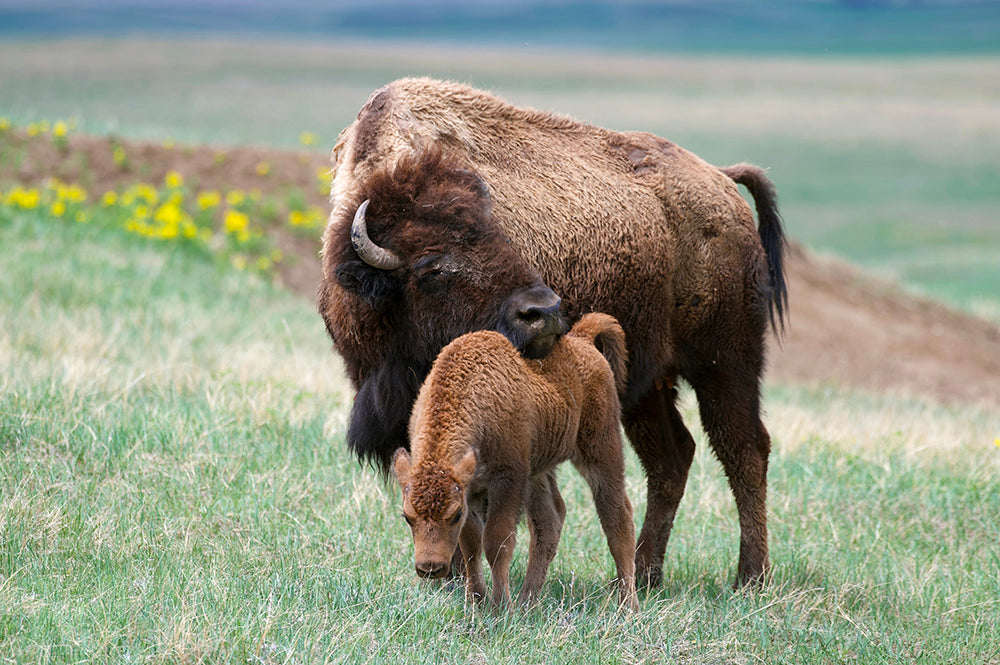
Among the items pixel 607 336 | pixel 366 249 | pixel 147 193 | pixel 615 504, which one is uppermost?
pixel 366 249

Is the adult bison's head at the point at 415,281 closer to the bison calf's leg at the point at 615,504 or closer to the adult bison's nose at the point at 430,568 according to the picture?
the bison calf's leg at the point at 615,504

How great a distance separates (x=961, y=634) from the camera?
4848 millimetres

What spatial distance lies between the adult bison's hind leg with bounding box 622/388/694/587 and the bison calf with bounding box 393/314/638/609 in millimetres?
1160

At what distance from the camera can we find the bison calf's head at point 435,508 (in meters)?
3.72

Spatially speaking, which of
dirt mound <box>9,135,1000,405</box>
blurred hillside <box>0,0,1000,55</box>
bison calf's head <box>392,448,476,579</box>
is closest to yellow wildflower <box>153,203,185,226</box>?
dirt mound <box>9,135,1000,405</box>

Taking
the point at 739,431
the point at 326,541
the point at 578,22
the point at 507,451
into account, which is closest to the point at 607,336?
the point at 507,451

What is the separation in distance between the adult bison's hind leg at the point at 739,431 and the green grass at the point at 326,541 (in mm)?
385

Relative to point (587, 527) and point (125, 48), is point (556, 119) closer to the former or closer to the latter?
point (587, 527)

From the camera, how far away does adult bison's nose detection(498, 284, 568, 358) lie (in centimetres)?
448

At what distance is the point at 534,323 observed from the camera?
450 centimetres

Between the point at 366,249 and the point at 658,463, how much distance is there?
8.00 ft

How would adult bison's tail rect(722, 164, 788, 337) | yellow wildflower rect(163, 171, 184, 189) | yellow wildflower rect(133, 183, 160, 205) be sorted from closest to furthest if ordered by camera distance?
adult bison's tail rect(722, 164, 788, 337) < yellow wildflower rect(133, 183, 160, 205) < yellow wildflower rect(163, 171, 184, 189)

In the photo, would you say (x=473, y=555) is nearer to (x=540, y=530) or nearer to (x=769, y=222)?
(x=540, y=530)

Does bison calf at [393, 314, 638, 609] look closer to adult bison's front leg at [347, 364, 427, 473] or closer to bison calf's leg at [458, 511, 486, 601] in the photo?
bison calf's leg at [458, 511, 486, 601]
